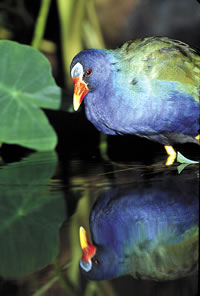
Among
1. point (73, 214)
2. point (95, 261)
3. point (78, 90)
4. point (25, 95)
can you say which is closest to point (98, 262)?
point (95, 261)

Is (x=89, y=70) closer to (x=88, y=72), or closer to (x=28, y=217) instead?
Result: (x=88, y=72)

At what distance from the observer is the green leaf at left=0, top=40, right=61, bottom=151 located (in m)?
1.99

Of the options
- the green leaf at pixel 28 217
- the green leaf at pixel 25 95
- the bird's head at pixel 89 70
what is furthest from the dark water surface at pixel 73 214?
the bird's head at pixel 89 70

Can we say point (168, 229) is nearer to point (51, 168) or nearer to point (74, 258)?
point (74, 258)

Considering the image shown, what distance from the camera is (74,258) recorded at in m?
0.95

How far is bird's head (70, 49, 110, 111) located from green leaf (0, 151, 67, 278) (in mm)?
319

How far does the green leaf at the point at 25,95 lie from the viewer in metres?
1.99

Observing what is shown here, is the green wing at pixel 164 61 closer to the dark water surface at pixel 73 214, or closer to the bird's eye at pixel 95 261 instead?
the dark water surface at pixel 73 214

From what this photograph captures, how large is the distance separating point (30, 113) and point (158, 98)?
2.13 ft

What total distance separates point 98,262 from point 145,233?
14cm

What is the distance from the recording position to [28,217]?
123 cm

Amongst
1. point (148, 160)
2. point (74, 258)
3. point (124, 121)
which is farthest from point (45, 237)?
point (148, 160)

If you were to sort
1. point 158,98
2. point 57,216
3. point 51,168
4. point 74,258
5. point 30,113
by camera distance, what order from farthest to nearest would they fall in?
point 30,113 < point 51,168 < point 158,98 < point 57,216 < point 74,258

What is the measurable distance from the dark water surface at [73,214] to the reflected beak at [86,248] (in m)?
0.01
